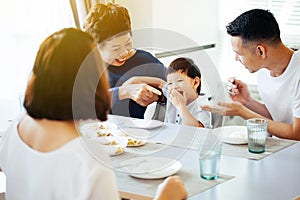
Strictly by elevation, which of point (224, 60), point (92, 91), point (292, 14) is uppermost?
point (92, 91)

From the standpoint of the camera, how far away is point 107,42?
8.56 feet

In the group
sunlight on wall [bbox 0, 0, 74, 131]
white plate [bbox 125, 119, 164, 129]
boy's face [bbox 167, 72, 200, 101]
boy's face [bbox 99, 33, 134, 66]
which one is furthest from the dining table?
sunlight on wall [bbox 0, 0, 74, 131]

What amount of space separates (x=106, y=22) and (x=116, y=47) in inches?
5.1

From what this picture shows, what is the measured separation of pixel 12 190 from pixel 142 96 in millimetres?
1360

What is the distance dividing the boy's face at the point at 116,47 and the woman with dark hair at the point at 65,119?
50.5 inches

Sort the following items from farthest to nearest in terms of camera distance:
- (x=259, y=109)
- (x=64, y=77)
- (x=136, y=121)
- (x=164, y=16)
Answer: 1. (x=164, y=16)
2. (x=259, y=109)
3. (x=136, y=121)
4. (x=64, y=77)

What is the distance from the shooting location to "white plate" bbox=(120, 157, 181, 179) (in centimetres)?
186

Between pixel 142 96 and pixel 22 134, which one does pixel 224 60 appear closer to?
Result: pixel 142 96

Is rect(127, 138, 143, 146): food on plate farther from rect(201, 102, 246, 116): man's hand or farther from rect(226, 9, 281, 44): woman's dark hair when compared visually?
rect(226, 9, 281, 44): woman's dark hair

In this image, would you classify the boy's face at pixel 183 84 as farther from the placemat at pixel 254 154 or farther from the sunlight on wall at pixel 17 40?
the sunlight on wall at pixel 17 40

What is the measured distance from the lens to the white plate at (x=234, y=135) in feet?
7.39

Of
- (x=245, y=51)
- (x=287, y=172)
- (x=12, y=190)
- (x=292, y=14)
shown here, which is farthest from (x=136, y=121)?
(x=292, y=14)

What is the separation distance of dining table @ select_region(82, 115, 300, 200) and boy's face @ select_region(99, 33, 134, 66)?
327 mm

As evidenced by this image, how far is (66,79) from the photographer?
120 centimetres
